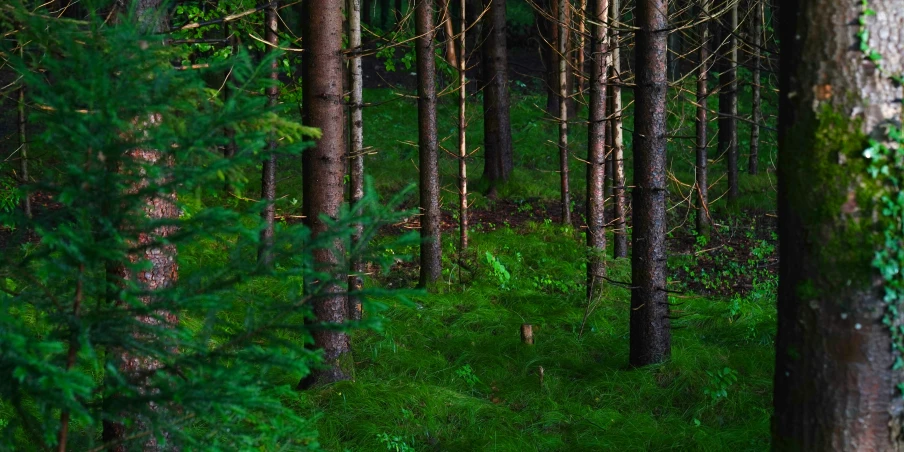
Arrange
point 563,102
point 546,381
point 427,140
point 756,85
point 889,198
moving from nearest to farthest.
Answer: point 889,198 < point 546,381 < point 427,140 < point 563,102 < point 756,85

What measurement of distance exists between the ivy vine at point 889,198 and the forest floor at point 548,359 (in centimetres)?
190

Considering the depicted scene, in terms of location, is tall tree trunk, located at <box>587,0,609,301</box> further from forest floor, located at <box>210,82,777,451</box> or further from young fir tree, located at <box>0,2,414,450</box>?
young fir tree, located at <box>0,2,414,450</box>

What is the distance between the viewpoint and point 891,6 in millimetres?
3104

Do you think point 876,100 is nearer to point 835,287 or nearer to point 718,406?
point 835,287

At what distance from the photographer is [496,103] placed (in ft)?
54.2

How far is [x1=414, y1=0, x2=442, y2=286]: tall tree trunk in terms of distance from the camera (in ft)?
35.5

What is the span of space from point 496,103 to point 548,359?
9.12 meters

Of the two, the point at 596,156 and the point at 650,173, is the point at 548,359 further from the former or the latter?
the point at 596,156


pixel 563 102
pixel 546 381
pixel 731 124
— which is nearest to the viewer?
pixel 546 381

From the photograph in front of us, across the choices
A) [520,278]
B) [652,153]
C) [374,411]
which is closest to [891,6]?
[652,153]

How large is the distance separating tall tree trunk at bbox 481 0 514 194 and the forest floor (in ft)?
7.76

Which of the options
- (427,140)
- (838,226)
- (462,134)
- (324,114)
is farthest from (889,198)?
(462,134)

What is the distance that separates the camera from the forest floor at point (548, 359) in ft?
21.4

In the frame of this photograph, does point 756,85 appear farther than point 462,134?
Yes
